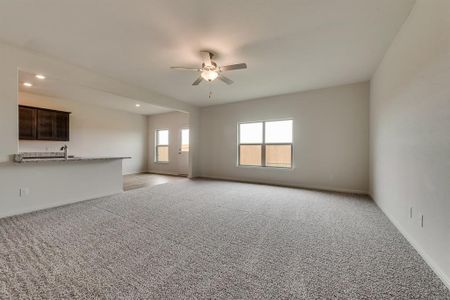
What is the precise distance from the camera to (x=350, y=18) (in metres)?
2.25

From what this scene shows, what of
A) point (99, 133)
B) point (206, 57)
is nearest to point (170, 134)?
point (99, 133)

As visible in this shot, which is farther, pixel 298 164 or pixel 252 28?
pixel 298 164

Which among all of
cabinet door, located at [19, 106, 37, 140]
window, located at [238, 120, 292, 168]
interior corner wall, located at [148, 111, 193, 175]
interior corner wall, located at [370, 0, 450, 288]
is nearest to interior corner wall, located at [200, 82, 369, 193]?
window, located at [238, 120, 292, 168]

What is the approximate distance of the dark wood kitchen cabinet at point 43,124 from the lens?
15.9 ft

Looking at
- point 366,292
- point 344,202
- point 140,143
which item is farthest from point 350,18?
point 140,143

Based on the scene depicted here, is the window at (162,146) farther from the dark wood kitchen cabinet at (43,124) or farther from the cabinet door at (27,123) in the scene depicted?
the cabinet door at (27,123)

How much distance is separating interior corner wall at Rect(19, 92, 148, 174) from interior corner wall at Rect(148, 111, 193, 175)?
333 millimetres

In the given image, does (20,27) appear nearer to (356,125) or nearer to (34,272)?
(34,272)

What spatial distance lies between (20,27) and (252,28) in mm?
3040

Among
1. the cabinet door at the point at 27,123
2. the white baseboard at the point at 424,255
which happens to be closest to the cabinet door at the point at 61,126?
the cabinet door at the point at 27,123

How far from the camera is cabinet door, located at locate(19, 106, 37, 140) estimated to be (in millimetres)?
4809

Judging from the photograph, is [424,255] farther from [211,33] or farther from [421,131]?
[211,33]

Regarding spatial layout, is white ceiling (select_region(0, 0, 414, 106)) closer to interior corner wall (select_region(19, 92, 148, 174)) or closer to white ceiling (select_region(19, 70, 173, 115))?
white ceiling (select_region(19, 70, 173, 115))

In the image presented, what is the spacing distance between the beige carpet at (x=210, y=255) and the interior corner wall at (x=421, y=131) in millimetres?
281
